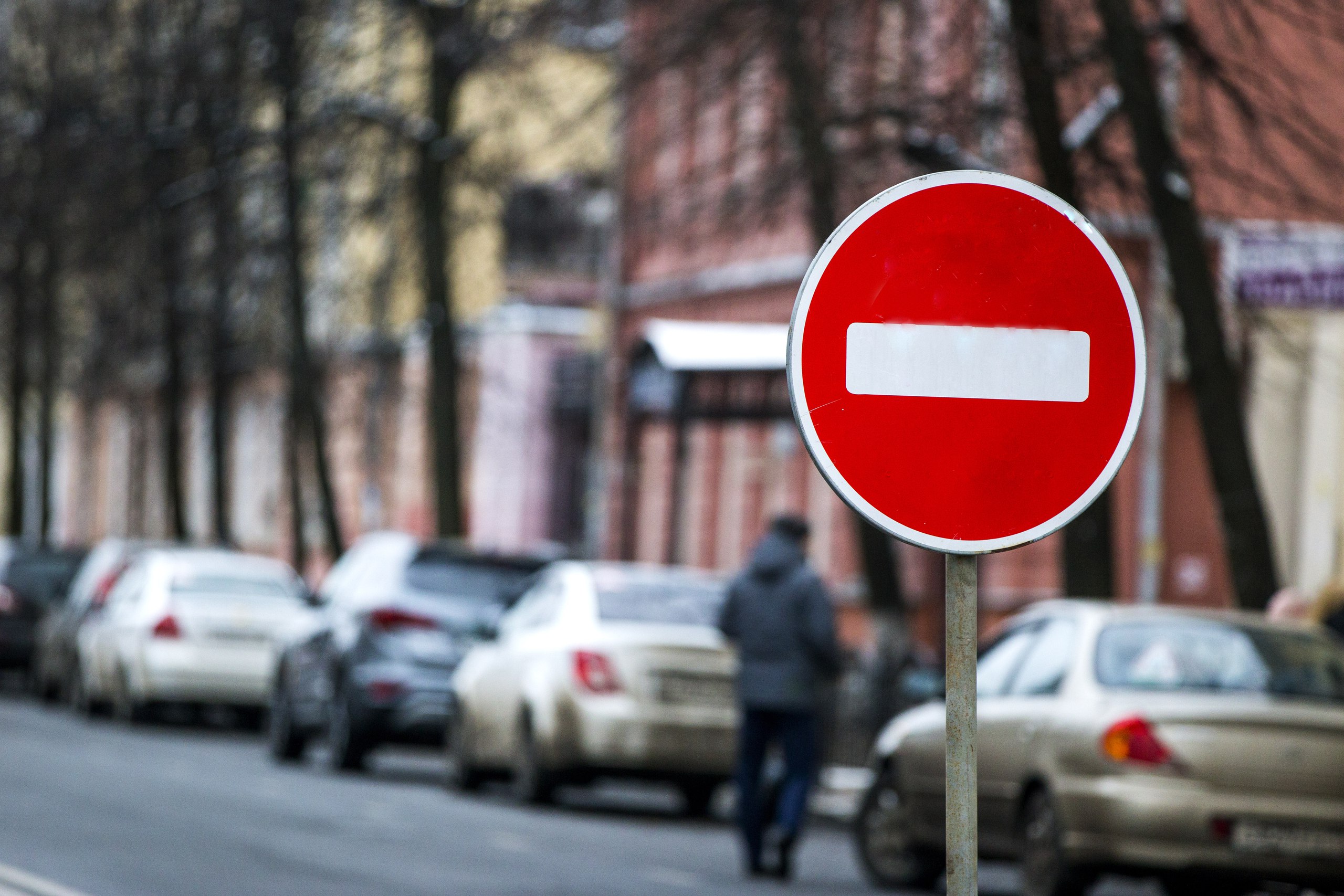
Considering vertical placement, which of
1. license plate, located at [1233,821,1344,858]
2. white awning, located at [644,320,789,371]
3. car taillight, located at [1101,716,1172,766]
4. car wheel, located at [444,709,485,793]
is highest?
white awning, located at [644,320,789,371]

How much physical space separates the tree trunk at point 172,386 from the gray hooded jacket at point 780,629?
2207 centimetres

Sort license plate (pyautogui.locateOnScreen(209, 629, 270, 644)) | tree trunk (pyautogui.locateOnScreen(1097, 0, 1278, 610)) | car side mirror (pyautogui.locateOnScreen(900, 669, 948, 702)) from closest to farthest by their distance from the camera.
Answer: car side mirror (pyautogui.locateOnScreen(900, 669, 948, 702)) < tree trunk (pyautogui.locateOnScreen(1097, 0, 1278, 610)) < license plate (pyautogui.locateOnScreen(209, 629, 270, 644))

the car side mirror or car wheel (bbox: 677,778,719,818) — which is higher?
the car side mirror

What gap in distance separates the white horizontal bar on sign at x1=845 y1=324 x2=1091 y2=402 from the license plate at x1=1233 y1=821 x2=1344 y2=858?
22.2 feet

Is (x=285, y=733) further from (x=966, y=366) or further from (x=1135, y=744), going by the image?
(x=966, y=366)

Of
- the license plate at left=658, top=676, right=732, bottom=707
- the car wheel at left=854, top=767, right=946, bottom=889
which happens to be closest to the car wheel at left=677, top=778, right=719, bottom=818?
the license plate at left=658, top=676, right=732, bottom=707

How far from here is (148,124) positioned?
105 feet

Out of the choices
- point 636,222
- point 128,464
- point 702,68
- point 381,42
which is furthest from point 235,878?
point 128,464

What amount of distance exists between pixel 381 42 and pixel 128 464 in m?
35.6

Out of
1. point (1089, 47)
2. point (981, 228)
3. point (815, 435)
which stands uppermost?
point (1089, 47)

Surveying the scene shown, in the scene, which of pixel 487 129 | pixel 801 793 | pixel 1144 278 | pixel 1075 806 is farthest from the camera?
pixel 487 129

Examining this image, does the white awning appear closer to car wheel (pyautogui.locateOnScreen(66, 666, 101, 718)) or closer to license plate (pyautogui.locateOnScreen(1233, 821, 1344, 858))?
car wheel (pyautogui.locateOnScreen(66, 666, 101, 718))

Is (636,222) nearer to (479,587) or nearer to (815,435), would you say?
(479,587)

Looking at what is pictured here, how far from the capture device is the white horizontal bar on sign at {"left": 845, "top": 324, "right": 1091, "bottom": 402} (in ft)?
16.5
